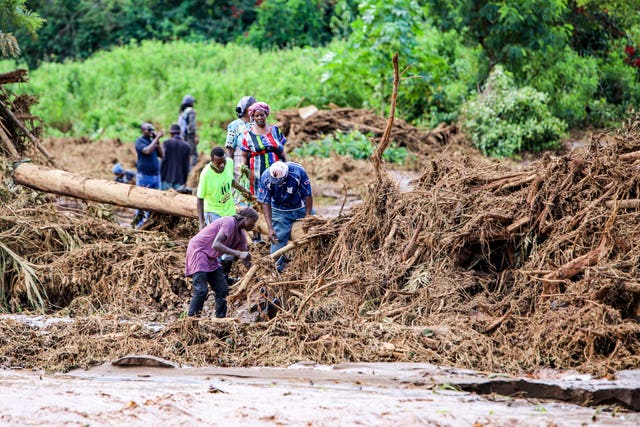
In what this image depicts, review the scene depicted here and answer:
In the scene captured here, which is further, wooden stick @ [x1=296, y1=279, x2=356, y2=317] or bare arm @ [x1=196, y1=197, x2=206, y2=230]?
bare arm @ [x1=196, y1=197, x2=206, y2=230]

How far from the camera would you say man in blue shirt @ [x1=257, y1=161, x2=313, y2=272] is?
9.72 m

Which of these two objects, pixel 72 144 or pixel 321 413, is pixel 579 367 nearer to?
pixel 321 413

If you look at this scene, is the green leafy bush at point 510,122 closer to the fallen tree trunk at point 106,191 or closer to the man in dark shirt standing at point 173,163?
the man in dark shirt standing at point 173,163

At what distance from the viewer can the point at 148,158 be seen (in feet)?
43.8

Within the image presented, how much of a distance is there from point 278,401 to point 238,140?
454 cm

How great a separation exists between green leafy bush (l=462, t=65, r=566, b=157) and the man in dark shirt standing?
6113mm

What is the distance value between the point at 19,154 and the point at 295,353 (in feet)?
22.4

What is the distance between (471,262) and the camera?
9.20 metres

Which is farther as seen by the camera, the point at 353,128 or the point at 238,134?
the point at 353,128

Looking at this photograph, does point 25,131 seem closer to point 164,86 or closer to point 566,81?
point 566,81

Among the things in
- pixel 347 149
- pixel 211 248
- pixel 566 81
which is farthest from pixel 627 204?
pixel 566 81

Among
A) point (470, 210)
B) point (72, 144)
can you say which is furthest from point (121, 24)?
point (470, 210)

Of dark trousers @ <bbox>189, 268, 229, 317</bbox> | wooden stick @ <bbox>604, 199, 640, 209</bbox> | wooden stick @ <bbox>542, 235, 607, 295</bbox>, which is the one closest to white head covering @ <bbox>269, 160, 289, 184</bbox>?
dark trousers @ <bbox>189, 268, 229, 317</bbox>

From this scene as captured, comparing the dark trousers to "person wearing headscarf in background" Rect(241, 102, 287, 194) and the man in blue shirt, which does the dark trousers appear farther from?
"person wearing headscarf in background" Rect(241, 102, 287, 194)
